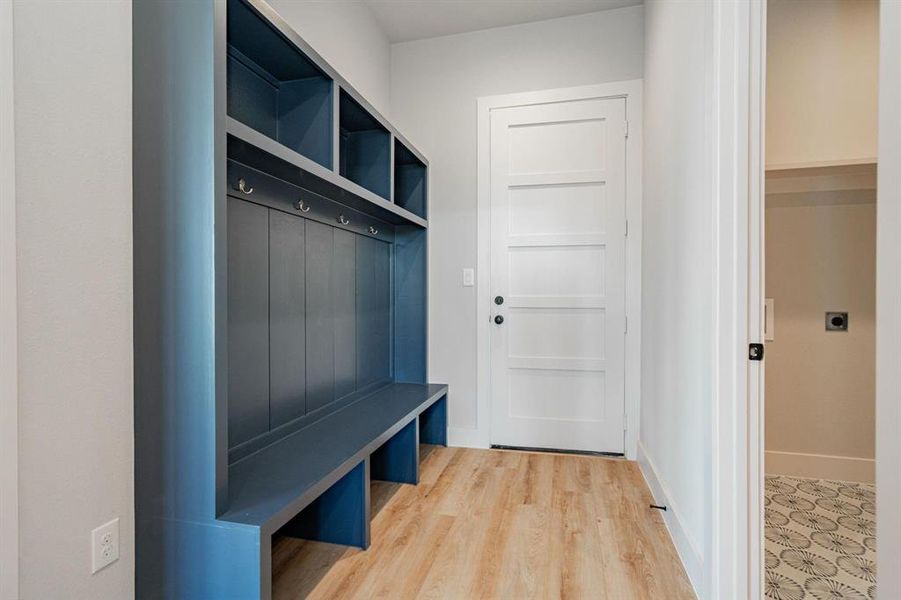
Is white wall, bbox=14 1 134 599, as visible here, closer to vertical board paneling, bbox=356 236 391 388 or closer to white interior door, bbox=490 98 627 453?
vertical board paneling, bbox=356 236 391 388

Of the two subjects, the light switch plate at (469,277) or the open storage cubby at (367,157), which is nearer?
the open storage cubby at (367,157)

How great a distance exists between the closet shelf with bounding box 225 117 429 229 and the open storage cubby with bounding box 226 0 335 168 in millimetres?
97

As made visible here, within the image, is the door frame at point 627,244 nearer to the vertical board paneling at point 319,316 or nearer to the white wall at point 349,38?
the white wall at point 349,38

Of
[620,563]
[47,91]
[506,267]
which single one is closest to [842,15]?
[506,267]

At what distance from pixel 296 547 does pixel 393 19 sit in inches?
120

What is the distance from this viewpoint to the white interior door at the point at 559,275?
9.65ft

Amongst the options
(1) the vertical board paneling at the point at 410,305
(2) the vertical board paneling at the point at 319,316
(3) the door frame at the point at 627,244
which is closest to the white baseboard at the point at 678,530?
(3) the door frame at the point at 627,244

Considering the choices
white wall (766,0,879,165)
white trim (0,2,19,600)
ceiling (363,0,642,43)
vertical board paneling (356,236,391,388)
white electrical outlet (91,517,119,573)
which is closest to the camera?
white trim (0,2,19,600)

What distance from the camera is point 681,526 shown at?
5.95ft

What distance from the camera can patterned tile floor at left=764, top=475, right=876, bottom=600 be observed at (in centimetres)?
160

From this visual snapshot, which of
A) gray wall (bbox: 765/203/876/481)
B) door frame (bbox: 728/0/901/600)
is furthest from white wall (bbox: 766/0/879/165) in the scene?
door frame (bbox: 728/0/901/600)

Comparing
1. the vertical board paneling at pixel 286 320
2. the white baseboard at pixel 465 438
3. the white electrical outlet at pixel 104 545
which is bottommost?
the white baseboard at pixel 465 438

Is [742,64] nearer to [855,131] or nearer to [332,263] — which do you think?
[855,131]

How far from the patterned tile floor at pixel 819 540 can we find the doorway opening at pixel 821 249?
2 cm
